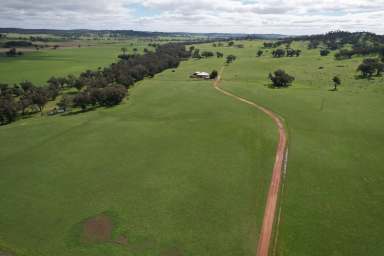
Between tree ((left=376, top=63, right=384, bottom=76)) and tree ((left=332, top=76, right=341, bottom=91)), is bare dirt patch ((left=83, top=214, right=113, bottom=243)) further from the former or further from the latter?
tree ((left=376, top=63, right=384, bottom=76))

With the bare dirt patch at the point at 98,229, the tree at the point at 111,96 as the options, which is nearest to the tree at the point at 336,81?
the tree at the point at 111,96

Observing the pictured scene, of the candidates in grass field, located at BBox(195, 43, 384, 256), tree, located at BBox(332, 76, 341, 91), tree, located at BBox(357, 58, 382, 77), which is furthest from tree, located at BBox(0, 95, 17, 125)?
tree, located at BBox(357, 58, 382, 77)

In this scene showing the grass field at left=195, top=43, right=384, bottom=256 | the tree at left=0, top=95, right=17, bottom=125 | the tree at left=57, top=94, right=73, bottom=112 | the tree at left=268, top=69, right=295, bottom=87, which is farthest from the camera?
the tree at left=268, top=69, right=295, bottom=87

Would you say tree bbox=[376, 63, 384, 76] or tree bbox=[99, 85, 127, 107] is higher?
tree bbox=[376, 63, 384, 76]

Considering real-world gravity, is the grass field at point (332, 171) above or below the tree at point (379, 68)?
below

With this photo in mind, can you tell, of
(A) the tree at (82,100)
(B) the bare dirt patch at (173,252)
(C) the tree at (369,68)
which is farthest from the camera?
(C) the tree at (369,68)

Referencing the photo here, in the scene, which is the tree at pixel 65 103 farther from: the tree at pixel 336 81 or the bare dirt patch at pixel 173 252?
the tree at pixel 336 81

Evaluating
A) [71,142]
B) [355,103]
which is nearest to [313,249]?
[71,142]
